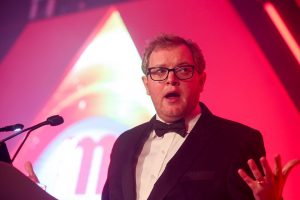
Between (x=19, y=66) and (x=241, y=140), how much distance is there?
193 cm

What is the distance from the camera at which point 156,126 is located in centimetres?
180

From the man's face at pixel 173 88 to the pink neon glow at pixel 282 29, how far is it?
73 centimetres

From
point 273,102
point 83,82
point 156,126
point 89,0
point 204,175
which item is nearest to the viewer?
point 204,175

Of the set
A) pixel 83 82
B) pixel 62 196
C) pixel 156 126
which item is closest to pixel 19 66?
pixel 83 82

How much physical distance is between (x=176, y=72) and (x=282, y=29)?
0.90 m

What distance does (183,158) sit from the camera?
157 cm

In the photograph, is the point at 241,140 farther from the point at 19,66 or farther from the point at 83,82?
the point at 19,66

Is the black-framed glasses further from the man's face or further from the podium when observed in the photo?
the podium

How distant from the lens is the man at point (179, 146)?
5.00 ft

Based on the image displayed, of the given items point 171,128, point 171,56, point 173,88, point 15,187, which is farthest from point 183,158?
point 15,187

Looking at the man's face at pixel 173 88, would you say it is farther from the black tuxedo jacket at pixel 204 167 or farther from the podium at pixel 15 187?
the podium at pixel 15 187

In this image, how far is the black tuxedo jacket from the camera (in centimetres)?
151

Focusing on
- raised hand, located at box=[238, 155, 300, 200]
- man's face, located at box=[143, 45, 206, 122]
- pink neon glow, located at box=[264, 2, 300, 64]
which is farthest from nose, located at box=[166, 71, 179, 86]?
pink neon glow, located at box=[264, 2, 300, 64]

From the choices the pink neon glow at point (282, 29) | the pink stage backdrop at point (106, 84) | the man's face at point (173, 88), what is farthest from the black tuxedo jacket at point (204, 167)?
the pink neon glow at point (282, 29)
